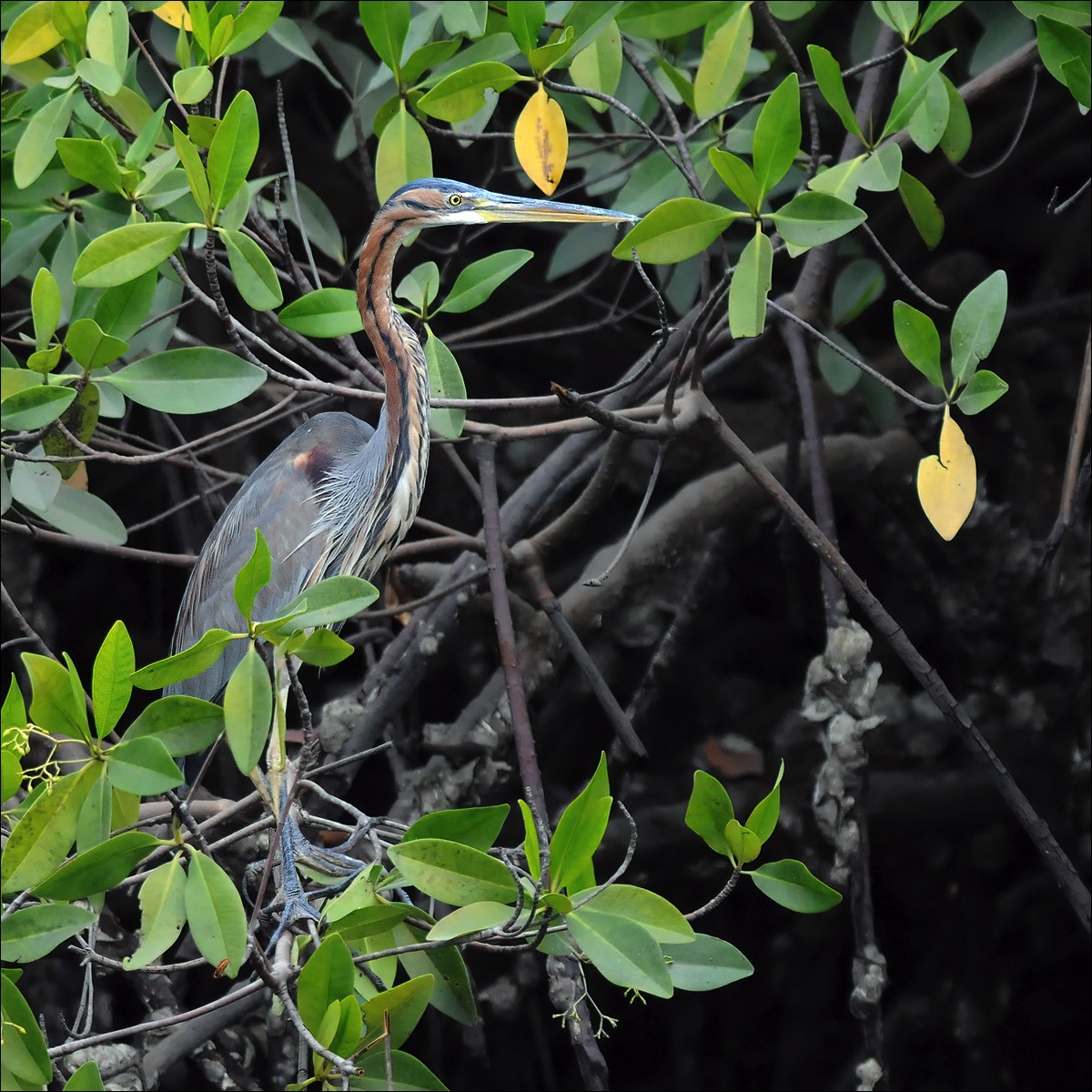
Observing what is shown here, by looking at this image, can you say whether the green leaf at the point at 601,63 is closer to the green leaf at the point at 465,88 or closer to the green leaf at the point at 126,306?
the green leaf at the point at 465,88

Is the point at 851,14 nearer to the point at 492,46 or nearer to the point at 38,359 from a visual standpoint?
the point at 492,46

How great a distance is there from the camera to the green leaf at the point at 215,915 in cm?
105

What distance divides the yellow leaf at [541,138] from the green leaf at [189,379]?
0.44 m

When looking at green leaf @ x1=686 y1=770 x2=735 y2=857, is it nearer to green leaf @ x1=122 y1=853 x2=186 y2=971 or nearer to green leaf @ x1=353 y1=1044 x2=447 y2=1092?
green leaf @ x1=353 y1=1044 x2=447 y2=1092

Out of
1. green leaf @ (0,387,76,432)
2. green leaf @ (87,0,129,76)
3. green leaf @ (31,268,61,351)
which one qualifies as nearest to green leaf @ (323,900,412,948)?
green leaf @ (0,387,76,432)

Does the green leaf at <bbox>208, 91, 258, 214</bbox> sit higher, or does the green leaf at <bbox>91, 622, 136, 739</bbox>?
the green leaf at <bbox>208, 91, 258, 214</bbox>

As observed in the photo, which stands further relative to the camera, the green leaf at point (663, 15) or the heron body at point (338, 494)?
the heron body at point (338, 494)

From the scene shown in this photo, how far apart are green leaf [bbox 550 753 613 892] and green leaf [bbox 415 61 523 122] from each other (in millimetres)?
842

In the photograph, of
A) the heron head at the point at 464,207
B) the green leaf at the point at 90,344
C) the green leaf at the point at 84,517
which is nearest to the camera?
the green leaf at the point at 90,344

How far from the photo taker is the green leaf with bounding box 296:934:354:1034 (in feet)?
3.40

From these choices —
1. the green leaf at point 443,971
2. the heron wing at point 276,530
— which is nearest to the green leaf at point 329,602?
the green leaf at point 443,971

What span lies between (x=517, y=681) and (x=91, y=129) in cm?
104

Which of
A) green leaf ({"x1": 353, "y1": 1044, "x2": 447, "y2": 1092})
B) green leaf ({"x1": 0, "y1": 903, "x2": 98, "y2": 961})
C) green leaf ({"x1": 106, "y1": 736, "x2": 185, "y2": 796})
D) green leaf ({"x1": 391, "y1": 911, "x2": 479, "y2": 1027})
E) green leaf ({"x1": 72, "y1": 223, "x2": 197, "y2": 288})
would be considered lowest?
green leaf ({"x1": 391, "y1": 911, "x2": 479, "y2": 1027})

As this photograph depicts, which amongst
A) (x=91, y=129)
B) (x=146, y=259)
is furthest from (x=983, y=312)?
(x=91, y=129)
